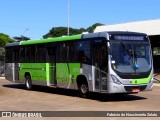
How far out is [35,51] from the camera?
23266 mm

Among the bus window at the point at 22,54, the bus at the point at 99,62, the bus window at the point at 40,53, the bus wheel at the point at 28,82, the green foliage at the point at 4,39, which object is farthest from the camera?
the green foliage at the point at 4,39

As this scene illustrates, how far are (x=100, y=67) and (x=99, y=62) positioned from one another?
0.74 ft

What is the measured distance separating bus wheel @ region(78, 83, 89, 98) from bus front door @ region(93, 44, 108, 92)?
1.05m

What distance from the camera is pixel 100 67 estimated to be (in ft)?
56.7

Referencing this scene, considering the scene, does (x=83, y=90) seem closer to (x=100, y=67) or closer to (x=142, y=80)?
(x=100, y=67)

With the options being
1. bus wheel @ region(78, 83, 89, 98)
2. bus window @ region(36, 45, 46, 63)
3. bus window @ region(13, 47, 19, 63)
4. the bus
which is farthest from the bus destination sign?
bus window @ region(13, 47, 19, 63)

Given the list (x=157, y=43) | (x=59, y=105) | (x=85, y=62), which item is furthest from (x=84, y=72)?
(x=157, y=43)

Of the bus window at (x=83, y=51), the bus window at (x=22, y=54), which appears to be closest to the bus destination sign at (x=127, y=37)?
the bus window at (x=83, y=51)

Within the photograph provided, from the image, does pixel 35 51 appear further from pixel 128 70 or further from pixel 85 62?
pixel 128 70

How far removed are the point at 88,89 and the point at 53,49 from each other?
4.12 meters

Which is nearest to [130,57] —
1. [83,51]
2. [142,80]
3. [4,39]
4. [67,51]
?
[142,80]

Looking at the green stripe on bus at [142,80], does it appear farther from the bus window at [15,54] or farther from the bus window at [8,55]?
the bus window at [8,55]

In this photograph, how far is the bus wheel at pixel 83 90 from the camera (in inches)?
731

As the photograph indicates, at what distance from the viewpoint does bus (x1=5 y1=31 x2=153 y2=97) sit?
1683 cm
